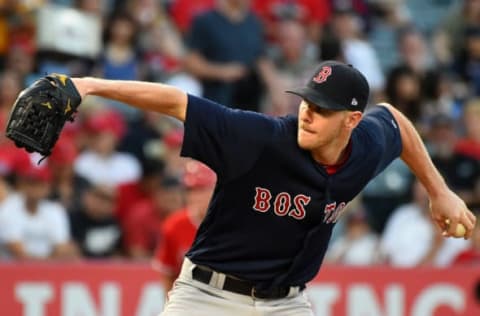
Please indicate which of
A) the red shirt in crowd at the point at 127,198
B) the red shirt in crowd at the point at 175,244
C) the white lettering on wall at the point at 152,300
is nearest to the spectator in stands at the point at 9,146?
the red shirt in crowd at the point at 127,198

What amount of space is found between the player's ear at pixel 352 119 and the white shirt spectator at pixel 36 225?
4.46m

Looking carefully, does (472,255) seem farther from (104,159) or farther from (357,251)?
(104,159)

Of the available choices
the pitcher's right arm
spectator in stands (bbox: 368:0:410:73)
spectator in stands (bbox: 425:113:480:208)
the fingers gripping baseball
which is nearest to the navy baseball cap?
the pitcher's right arm

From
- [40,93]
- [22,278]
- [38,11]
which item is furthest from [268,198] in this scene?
[38,11]

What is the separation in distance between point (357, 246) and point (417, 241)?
518 mm

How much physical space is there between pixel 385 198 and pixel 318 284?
6.91 ft

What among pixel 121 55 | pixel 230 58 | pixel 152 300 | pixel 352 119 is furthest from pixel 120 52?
pixel 352 119

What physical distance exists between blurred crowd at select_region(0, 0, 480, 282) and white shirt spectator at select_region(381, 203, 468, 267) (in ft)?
0.04

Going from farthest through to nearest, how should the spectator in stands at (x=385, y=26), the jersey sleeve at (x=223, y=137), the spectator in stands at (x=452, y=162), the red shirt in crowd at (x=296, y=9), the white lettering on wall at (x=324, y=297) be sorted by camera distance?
the spectator in stands at (x=385, y=26) < the red shirt in crowd at (x=296, y=9) < the spectator in stands at (x=452, y=162) < the white lettering on wall at (x=324, y=297) < the jersey sleeve at (x=223, y=137)

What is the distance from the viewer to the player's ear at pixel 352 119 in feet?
20.3

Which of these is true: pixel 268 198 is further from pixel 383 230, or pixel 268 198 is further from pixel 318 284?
pixel 383 230

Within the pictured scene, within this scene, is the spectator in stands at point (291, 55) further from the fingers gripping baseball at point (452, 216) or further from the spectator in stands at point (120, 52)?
the fingers gripping baseball at point (452, 216)

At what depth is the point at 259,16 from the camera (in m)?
13.6

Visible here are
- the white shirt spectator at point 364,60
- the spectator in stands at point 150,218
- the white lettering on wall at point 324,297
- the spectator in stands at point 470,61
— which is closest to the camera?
the white lettering on wall at point 324,297
